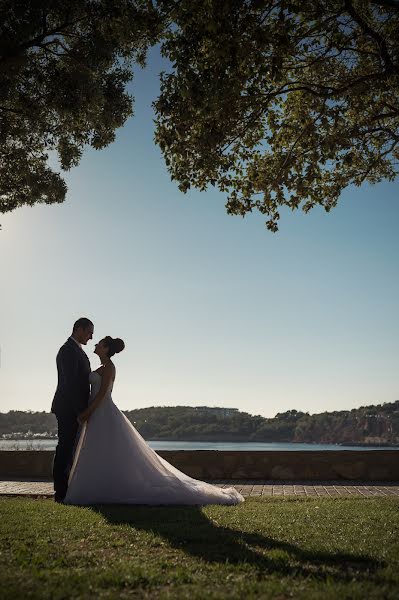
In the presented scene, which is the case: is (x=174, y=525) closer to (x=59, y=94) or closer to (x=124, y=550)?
(x=124, y=550)

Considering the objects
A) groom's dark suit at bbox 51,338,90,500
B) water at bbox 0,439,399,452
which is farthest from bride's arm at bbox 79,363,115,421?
water at bbox 0,439,399,452

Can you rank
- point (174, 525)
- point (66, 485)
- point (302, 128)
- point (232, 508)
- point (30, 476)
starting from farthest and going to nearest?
point (30, 476)
point (302, 128)
point (66, 485)
point (232, 508)
point (174, 525)

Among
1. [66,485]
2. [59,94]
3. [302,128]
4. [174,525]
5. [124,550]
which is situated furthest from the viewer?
[59,94]

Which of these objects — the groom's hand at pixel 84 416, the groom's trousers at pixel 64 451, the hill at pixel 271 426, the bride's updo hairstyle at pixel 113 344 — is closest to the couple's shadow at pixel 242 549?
the groom's trousers at pixel 64 451

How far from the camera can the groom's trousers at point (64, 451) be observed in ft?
24.8

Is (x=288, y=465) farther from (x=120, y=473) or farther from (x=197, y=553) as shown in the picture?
(x=197, y=553)

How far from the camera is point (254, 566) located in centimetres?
361

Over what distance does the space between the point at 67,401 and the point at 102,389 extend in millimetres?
617

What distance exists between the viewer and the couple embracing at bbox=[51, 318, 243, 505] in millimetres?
7129

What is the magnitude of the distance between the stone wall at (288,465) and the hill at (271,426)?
3068 centimetres

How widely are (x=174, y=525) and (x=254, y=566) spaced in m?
1.87

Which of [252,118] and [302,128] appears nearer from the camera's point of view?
[252,118]

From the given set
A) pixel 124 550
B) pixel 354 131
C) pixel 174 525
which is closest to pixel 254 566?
pixel 124 550

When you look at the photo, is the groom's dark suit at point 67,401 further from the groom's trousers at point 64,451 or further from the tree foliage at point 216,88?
the tree foliage at point 216,88
